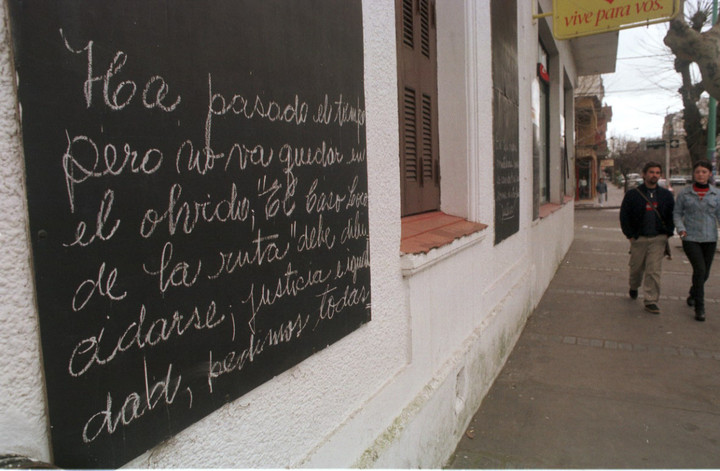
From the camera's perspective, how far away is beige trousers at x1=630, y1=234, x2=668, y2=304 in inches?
241

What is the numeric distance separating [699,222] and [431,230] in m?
4.09

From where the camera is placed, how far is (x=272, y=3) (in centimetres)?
160

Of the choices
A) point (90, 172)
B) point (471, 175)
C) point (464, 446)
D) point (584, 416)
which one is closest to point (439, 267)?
point (471, 175)

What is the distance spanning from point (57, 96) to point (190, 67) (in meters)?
0.37

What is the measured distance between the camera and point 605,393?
412 cm

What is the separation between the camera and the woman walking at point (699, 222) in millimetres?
5645

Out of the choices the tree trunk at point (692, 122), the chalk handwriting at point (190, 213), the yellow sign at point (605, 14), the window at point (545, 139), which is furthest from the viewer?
the tree trunk at point (692, 122)

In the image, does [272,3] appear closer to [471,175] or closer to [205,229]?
[205,229]

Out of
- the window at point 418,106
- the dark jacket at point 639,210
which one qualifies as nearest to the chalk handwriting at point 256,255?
the window at point 418,106

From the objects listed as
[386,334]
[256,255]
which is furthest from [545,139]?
[256,255]

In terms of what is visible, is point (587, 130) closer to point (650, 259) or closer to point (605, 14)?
point (650, 259)

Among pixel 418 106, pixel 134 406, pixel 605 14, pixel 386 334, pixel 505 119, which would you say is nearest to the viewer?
pixel 134 406

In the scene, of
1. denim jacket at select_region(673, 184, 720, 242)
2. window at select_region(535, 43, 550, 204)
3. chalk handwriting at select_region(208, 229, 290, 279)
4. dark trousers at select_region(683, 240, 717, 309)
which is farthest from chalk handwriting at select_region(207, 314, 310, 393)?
window at select_region(535, 43, 550, 204)

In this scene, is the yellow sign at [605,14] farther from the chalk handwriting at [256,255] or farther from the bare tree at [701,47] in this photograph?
the chalk handwriting at [256,255]
